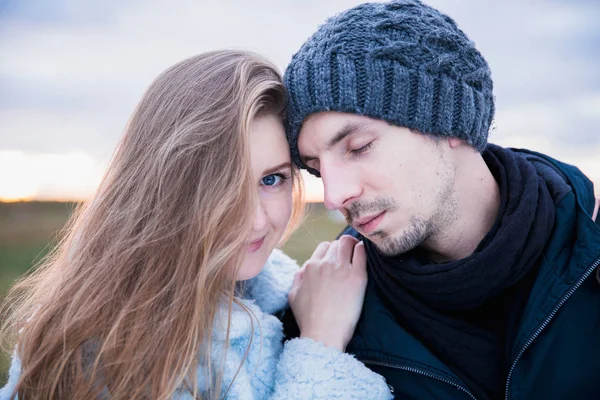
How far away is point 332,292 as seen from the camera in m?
2.22

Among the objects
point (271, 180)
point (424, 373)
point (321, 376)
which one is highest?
point (271, 180)

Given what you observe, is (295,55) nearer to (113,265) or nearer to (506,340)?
(113,265)

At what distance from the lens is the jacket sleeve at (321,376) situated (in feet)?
5.95

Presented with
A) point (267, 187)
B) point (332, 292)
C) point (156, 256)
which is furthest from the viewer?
point (332, 292)

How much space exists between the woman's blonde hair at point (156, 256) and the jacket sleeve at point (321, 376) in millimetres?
267

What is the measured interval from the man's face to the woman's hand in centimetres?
24

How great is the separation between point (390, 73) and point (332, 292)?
3.26ft

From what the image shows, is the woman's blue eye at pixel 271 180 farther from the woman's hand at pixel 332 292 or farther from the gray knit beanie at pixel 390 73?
the woman's hand at pixel 332 292

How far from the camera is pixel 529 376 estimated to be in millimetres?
1877

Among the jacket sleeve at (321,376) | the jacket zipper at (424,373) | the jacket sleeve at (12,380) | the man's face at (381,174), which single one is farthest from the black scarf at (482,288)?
the jacket sleeve at (12,380)

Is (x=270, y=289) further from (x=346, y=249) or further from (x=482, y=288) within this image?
(x=482, y=288)

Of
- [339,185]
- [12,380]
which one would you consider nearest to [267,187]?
[339,185]

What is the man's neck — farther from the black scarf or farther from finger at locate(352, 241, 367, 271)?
finger at locate(352, 241, 367, 271)

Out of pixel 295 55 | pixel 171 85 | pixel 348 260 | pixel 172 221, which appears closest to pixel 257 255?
pixel 172 221
